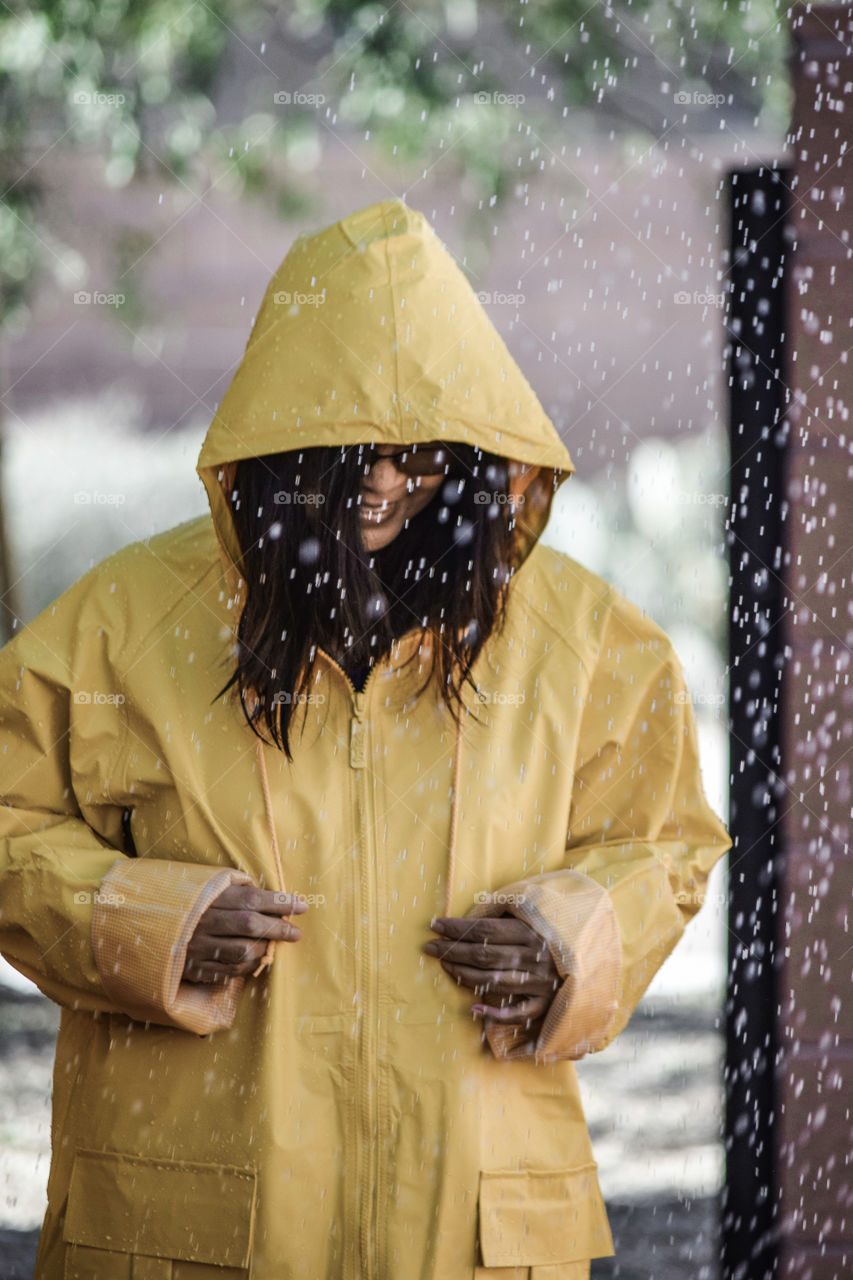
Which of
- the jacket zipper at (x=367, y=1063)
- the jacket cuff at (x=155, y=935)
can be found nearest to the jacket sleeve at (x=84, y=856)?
the jacket cuff at (x=155, y=935)

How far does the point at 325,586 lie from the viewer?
1116 millimetres

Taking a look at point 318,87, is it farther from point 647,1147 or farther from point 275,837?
point 647,1147

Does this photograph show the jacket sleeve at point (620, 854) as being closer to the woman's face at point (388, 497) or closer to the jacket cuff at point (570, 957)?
the jacket cuff at point (570, 957)

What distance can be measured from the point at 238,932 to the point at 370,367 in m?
0.48

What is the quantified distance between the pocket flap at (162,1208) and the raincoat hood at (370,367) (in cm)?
51

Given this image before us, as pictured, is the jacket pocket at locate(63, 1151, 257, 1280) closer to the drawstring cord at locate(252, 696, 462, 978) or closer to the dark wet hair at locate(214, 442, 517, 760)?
the drawstring cord at locate(252, 696, 462, 978)

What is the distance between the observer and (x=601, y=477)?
1.74m

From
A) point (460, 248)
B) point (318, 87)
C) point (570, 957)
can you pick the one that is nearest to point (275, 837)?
point (570, 957)

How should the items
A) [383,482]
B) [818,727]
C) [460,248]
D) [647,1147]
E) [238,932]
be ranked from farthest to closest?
1. [647,1147]
2. [460,248]
3. [818,727]
4. [383,482]
5. [238,932]

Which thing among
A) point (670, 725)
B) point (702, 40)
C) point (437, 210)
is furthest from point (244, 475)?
point (702, 40)

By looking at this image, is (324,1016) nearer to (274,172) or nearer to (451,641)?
(451,641)

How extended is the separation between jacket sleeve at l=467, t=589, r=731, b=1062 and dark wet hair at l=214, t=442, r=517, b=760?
134 millimetres

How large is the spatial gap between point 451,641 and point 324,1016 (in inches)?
13.3

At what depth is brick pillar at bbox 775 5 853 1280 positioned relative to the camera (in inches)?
54.4
